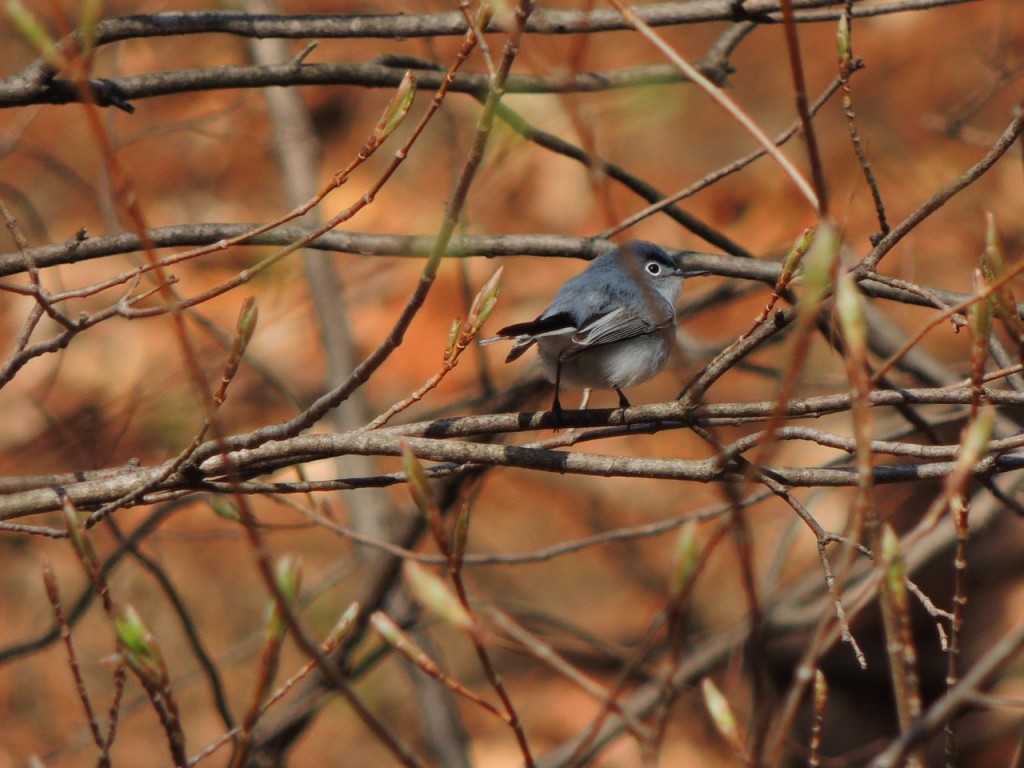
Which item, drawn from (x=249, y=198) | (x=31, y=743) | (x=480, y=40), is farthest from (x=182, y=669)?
(x=480, y=40)

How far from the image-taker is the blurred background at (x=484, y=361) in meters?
6.70

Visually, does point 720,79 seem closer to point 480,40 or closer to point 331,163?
point 480,40

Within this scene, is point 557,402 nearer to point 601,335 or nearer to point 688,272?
point 601,335

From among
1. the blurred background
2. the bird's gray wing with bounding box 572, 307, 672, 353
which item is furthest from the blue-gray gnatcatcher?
the blurred background

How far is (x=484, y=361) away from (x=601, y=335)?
63.7 inches

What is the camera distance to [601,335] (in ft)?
13.0

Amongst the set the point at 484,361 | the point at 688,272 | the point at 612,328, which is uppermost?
the point at 484,361

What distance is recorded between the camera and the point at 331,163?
30.1ft

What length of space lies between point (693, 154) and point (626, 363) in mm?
5260

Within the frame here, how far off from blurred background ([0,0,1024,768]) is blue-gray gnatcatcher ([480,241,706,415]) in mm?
1218

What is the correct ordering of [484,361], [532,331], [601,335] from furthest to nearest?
[484,361]
[601,335]
[532,331]

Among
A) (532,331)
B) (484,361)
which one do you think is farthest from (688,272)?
(484,361)

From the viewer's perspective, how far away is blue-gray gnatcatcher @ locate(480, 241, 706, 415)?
3.86 m

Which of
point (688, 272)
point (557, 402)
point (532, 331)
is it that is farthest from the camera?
point (688, 272)
